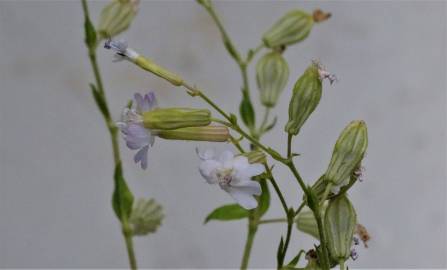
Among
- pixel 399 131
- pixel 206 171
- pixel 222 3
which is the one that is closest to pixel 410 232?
pixel 399 131

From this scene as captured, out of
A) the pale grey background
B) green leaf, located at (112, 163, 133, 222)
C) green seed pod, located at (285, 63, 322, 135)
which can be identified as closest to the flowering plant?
green seed pod, located at (285, 63, 322, 135)

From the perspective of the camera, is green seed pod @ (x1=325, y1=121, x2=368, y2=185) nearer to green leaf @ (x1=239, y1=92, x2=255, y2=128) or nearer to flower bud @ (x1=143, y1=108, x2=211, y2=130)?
flower bud @ (x1=143, y1=108, x2=211, y2=130)

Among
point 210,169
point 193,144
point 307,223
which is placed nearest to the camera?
point 210,169

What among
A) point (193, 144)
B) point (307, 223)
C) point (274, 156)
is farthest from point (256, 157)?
point (193, 144)

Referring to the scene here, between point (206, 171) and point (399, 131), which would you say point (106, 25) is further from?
point (399, 131)

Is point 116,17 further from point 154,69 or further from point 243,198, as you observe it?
point 243,198

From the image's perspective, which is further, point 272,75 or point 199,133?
point 272,75
